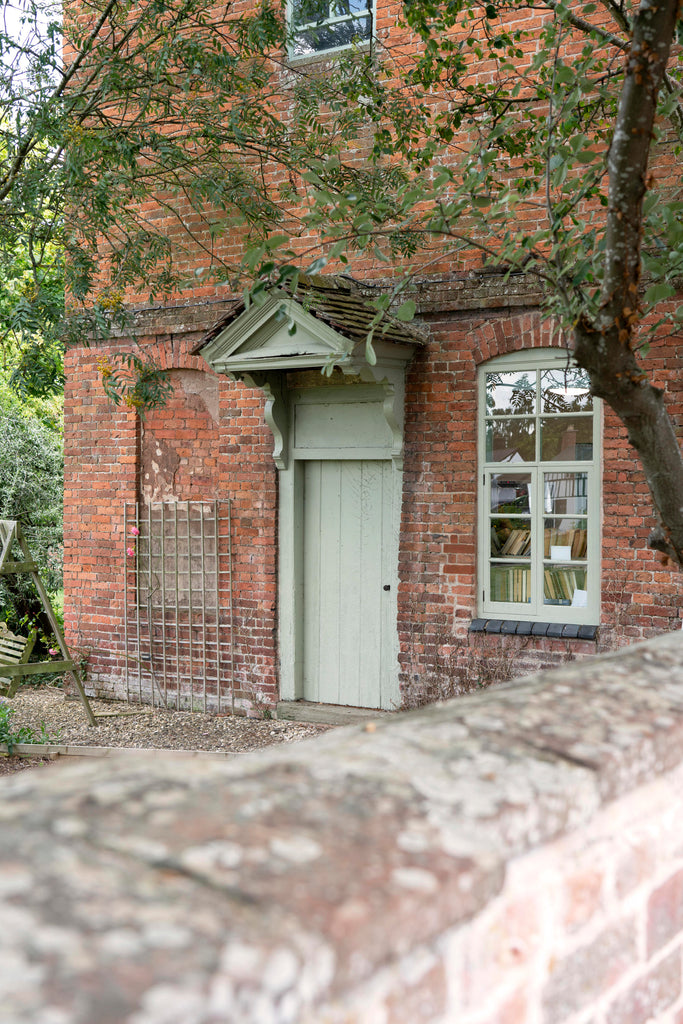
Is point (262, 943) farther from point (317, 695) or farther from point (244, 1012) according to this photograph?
point (317, 695)

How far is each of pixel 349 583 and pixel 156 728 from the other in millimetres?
2310

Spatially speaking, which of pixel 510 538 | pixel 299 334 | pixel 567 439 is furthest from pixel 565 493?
pixel 299 334

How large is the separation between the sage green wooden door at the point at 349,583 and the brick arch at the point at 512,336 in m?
1.41

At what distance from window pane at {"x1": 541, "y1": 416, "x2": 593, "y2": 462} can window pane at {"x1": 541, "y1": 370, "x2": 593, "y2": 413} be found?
8cm

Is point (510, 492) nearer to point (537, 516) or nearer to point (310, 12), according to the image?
point (537, 516)

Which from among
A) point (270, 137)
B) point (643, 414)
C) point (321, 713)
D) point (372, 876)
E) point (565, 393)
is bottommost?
point (321, 713)

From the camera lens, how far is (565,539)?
7812mm

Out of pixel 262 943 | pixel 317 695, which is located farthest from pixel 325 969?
pixel 317 695

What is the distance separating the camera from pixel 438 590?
8.25 meters

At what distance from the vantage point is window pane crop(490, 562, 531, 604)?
797 centimetres

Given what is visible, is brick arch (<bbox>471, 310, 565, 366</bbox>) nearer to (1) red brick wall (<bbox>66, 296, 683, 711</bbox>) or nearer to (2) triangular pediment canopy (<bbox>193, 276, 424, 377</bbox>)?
(1) red brick wall (<bbox>66, 296, 683, 711</bbox>)

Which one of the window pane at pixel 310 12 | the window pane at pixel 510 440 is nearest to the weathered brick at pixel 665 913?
the window pane at pixel 510 440

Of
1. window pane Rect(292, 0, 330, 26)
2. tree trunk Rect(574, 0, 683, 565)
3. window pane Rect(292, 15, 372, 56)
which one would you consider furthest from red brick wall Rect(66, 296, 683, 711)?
tree trunk Rect(574, 0, 683, 565)

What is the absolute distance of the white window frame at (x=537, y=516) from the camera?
7.62 m
